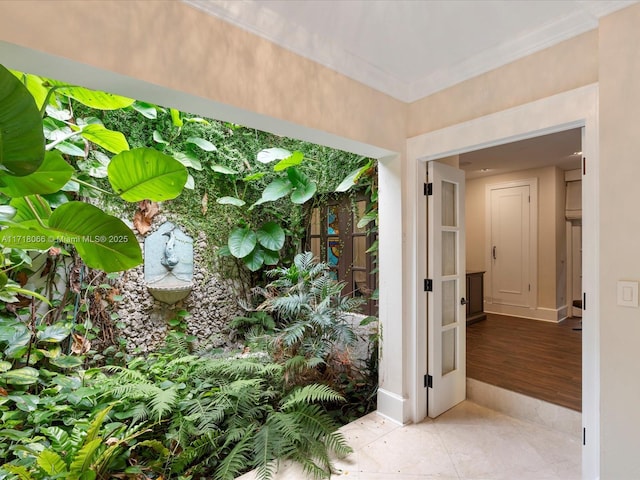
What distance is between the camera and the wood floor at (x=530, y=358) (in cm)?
273

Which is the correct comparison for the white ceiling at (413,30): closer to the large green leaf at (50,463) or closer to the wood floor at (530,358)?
the large green leaf at (50,463)

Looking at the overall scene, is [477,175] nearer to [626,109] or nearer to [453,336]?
[453,336]

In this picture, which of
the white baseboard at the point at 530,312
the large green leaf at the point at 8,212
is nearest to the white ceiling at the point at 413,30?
the large green leaf at the point at 8,212

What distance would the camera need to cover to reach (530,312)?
535cm

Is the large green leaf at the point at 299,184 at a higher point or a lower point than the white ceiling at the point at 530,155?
lower

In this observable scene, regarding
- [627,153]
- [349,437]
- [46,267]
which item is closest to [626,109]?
[627,153]

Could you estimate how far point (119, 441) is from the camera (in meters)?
1.81

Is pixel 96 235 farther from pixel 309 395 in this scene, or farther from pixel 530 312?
pixel 530 312

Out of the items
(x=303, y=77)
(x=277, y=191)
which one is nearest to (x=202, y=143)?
(x=277, y=191)

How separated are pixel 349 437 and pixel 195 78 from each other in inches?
97.0

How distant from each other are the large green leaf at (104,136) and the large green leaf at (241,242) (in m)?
2.04

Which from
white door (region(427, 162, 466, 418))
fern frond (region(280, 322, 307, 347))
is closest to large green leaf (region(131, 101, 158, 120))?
fern frond (region(280, 322, 307, 347))

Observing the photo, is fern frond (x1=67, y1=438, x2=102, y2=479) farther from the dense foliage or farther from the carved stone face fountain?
the carved stone face fountain

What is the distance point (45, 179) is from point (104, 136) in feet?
2.66
